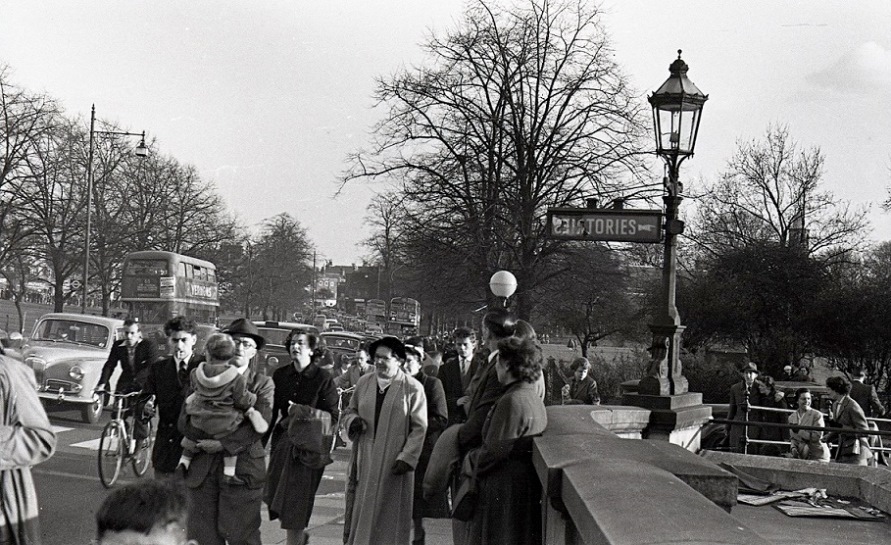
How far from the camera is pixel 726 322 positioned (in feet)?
92.7

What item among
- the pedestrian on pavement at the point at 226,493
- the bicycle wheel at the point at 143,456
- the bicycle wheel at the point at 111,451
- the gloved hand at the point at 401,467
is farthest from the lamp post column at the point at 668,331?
the bicycle wheel at the point at 111,451

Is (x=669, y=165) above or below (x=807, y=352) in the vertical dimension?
above

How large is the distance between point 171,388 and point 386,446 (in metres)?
1.99

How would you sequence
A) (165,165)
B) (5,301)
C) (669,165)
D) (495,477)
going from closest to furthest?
1. (495,477)
2. (669,165)
3. (165,165)
4. (5,301)

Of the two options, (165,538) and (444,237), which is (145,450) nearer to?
(165,538)

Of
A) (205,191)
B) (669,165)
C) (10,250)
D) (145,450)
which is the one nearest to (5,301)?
(205,191)

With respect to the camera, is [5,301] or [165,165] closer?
[165,165]

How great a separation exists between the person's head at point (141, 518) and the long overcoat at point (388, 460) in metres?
4.38

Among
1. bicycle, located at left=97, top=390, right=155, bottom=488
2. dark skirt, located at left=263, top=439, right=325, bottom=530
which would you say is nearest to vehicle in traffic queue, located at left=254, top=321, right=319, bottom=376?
bicycle, located at left=97, top=390, right=155, bottom=488

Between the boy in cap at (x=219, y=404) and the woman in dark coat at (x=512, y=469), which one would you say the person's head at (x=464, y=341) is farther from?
the woman in dark coat at (x=512, y=469)

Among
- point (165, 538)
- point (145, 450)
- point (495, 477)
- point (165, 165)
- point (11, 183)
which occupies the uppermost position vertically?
point (165, 165)

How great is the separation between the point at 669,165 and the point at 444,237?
15.3 meters

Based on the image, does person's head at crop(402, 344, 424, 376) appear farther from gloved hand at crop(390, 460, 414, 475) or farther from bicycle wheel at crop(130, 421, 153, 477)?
bicycle wheel at crop(130, 421, 153, 477)

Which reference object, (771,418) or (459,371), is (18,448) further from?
(771,418)
